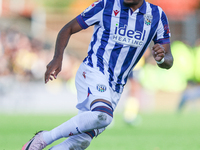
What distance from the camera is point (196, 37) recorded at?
698 inches

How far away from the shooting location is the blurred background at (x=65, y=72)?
13812mm

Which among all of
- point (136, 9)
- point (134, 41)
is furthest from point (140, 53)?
point (136, 9)

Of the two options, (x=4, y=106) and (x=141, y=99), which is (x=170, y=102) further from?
(x=4, y=106)

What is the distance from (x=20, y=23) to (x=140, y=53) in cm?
1677

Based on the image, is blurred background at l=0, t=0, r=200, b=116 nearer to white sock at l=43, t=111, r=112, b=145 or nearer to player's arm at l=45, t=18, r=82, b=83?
player's arm at l=45, t=18, r=82, b=83

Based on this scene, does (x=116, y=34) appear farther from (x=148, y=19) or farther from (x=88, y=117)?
(x=88, y=117)

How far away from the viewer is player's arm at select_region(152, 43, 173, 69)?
12.0 feet

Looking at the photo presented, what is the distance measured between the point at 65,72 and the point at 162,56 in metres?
12.3

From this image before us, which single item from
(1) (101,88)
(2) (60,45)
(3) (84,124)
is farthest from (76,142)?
(2) (60,45)

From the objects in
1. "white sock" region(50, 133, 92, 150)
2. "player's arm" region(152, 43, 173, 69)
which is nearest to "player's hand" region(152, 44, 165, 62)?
"player's arm" region(152, 43, 173, 69)

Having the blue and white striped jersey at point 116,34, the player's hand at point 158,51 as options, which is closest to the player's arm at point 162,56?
the player's hand at point 158,51

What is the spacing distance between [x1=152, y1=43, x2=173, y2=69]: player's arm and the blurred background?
18.0ft

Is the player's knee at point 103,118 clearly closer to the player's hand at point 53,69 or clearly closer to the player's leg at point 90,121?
the player's leg at point 90,121

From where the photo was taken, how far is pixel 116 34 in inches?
161
